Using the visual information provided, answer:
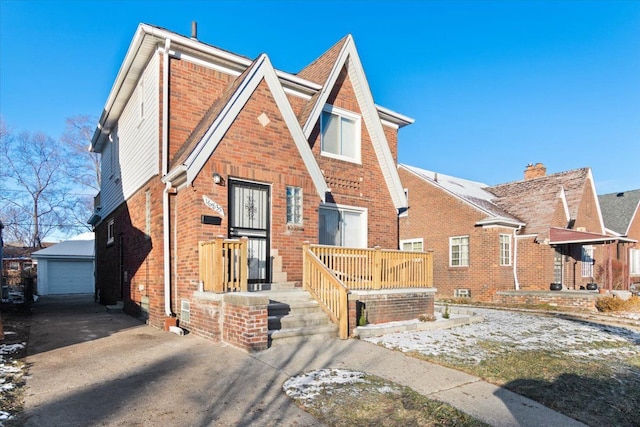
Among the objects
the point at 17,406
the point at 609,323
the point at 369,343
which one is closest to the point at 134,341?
the point at 17,406

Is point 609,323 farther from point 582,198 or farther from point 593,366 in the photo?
point 582,198

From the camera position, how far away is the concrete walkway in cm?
442

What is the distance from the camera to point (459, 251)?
20.3m

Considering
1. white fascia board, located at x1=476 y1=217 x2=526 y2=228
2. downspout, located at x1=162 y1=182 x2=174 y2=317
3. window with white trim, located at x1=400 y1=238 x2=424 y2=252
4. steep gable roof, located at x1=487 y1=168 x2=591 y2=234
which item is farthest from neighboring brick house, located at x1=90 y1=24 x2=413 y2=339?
steep gable roof, located at x1=487 y1=168 x2=591 y2=234

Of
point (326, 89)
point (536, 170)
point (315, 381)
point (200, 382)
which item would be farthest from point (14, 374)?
point (536, 170)

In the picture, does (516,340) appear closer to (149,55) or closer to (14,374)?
(14,374)

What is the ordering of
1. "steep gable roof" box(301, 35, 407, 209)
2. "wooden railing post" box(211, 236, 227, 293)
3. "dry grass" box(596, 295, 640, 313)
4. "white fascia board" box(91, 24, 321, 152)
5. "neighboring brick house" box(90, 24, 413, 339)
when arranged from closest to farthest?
"wooden railing post" box(211, 236, 227, 293) → "neighboring brick house" box(90, 24, 413, 339) → "white fascia board" box(91, 24, 321, 152) → "steep gable roof" box(301, 35, 407, 209) → "dry grass" box(596, 295, 640, 313)

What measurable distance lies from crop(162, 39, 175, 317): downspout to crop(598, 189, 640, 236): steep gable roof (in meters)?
29.3

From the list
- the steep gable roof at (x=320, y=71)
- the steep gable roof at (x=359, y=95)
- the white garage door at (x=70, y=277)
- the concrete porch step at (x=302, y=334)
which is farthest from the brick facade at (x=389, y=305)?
the white garage door at (x=70, y=277)

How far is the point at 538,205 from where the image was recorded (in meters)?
20.8

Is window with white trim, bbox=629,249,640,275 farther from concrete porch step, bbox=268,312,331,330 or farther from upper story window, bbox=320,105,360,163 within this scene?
concrete porch step, bbox=268,312,331,330

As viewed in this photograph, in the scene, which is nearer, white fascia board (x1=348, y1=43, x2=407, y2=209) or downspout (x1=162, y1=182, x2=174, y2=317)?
downspout (x1=162, y1=182, x2=174, y2=317)

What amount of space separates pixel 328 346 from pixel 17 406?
4.47 meters

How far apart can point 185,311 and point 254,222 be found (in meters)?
2.48
